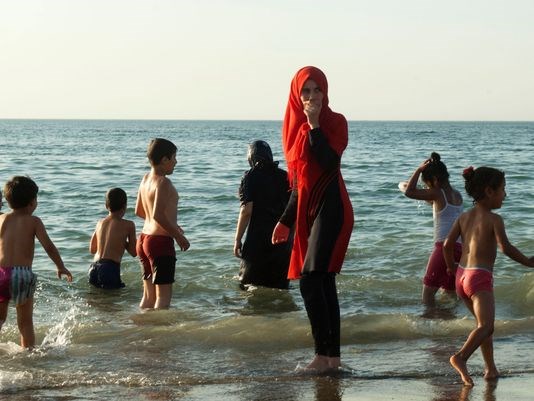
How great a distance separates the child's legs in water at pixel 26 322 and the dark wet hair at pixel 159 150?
4.76 ft

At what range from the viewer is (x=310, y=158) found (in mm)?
5746

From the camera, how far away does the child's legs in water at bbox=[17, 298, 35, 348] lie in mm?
6707

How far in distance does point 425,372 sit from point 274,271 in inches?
121

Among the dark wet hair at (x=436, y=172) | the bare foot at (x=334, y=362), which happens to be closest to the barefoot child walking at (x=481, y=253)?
the bare foot at (x=334, y=362)

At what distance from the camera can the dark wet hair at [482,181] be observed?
5.77 m

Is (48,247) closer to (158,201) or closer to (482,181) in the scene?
(158,201)

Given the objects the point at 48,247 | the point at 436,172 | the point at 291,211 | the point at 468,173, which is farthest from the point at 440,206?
the point at 48,247

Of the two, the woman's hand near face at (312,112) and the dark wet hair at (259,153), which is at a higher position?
Answer: the woman's hand near face at (312,112)

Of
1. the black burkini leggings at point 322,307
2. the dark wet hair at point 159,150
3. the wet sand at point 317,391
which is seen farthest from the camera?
the dark wet hair at point 159,150

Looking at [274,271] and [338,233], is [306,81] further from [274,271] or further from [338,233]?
[274,271]

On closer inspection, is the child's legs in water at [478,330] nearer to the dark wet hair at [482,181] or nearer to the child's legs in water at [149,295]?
the dark wet hair at [482,181]

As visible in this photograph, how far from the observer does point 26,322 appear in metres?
6.78

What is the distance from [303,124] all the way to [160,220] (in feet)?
6.37

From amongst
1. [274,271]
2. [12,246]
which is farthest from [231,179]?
[12,246]
